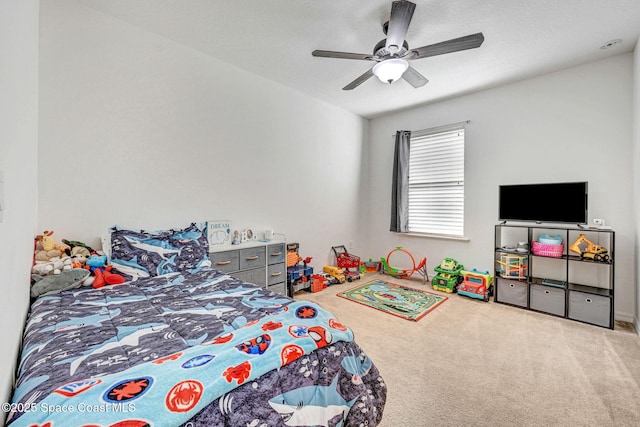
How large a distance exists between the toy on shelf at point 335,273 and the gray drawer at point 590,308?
8.80 ft

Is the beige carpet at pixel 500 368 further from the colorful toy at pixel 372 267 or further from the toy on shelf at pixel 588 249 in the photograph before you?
the colorful toy at pixel 372 267

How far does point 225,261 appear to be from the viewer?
2855 mm

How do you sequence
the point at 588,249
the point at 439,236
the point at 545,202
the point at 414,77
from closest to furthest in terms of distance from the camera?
1. the point at 414,77
2. the point at 588,249
3. the point at 545,202
4. the point at 439,236

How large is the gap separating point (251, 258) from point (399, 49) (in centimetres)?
250

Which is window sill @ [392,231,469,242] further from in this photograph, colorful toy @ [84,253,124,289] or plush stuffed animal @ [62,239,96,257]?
plush stuffed animal @ [62,239,96,257]

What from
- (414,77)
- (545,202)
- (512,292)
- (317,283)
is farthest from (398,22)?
(512,292)

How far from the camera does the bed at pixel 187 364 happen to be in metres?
0.74

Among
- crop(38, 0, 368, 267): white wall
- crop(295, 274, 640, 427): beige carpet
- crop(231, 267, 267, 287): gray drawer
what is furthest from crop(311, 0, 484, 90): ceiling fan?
crop(295, 274, 640, 427): beige carpet

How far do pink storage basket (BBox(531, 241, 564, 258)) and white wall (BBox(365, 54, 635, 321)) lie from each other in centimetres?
55

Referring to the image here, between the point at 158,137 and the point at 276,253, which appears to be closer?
the point at 158,137

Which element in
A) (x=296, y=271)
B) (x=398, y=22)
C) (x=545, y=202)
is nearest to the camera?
(x=398, y=22)

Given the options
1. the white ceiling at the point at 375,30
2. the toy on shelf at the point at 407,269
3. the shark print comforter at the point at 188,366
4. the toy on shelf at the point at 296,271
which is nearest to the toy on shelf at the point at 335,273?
the toy on shelf at the point at 296,271

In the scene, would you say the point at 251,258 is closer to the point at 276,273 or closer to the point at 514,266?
the point at 276,273

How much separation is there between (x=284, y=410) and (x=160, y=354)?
53cm
